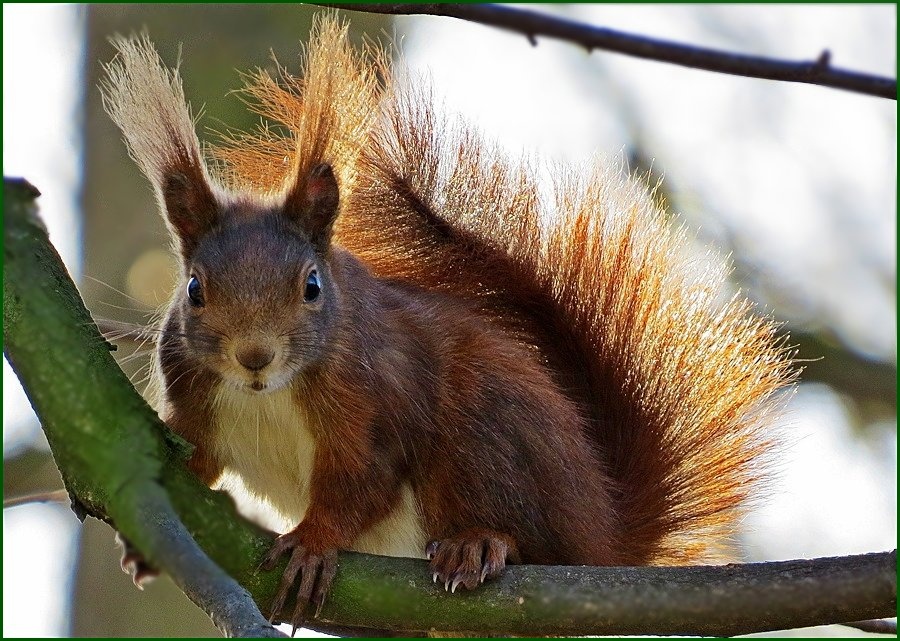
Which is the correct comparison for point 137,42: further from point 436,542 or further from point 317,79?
point 436,542

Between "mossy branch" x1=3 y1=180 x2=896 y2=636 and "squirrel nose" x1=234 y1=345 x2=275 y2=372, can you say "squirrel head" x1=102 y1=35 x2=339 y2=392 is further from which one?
"mossy branch" x1=3 y1=180 x2=896 y2=636

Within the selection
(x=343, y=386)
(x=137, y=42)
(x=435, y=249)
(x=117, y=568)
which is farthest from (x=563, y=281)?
(x=117, y=568)

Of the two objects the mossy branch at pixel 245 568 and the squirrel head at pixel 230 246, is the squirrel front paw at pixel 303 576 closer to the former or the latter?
the mossy branch at pixel 245 568

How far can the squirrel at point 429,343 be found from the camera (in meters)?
2.53

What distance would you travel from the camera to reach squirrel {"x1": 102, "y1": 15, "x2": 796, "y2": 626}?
2.53m

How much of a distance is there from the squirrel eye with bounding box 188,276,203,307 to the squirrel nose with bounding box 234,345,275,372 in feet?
0.81

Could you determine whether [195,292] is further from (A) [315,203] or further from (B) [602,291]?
(B) [602,291]

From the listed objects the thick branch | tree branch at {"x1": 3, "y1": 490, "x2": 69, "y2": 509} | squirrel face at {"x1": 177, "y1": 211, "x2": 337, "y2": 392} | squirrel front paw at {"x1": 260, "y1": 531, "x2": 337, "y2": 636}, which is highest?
squirrel face at {"x1": 177, "y1": 211, "x2": 337, "y2": 392}

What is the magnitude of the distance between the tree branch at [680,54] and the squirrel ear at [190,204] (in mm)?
1566

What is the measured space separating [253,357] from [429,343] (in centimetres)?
68

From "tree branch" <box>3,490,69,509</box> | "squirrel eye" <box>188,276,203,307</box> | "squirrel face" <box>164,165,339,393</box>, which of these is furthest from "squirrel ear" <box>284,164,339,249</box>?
"tree branch" <box>3,490,69,509</box>

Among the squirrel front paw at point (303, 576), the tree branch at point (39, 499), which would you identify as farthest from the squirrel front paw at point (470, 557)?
the tree branch at point (39, 499)

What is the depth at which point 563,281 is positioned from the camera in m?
3.14

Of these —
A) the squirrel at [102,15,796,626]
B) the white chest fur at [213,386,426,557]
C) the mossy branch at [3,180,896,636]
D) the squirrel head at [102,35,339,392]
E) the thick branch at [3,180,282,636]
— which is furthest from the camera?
the white chest fur at [213,386,426,557]
